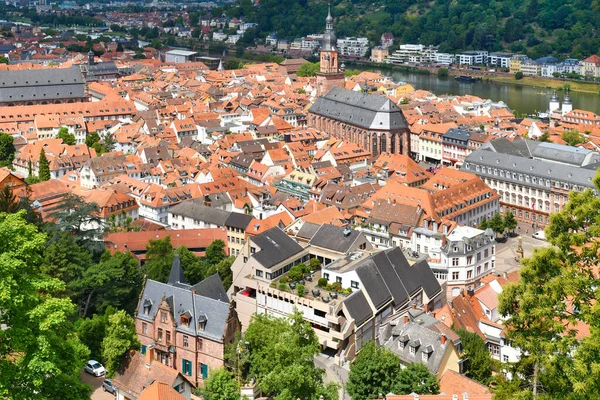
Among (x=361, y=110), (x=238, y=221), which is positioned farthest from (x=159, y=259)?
(x=361, y=110)

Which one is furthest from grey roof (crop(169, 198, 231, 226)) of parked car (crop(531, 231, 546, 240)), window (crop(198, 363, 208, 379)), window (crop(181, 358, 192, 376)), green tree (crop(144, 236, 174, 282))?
parked car (crop(531, 231, 546, 240))

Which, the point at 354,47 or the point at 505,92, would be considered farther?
the point at 354,47

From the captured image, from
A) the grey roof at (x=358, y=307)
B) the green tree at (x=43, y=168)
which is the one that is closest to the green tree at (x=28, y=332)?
the grey roof at (x=358, y=307)

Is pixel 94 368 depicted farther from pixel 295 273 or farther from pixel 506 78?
pixel 506 78

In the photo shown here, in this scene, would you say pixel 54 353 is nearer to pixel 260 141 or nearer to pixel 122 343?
pixel 122 343

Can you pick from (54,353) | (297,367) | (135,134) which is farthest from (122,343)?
(135,134)

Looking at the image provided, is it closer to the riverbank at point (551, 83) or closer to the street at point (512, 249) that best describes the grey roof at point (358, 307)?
the street at point (512, 249)
